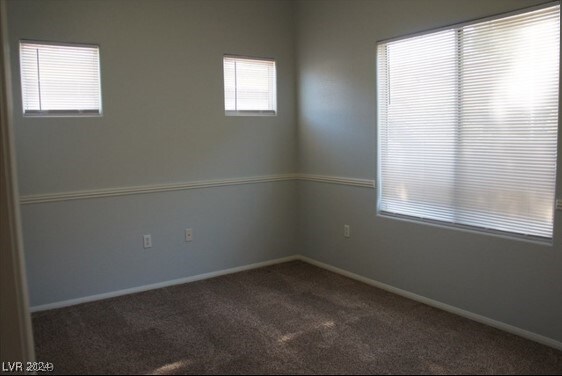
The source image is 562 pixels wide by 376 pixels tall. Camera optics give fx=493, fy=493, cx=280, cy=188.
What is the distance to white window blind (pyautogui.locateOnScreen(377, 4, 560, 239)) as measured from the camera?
3070mm

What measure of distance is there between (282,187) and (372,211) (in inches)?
43.7

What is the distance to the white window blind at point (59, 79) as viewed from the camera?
3697 mm

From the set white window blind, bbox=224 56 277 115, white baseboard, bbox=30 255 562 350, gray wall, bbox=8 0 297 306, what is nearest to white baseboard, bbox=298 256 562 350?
white baseboard, bbox=30 255 562 350

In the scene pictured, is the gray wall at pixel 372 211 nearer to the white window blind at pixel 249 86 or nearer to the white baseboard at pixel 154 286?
the white window blind at pixel 249 86

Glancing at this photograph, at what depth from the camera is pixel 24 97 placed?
3.68m

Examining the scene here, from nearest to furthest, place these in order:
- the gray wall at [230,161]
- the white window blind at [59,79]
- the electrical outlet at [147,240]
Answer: the gray wall at [230,161] < the white window blind at [59,79] < the electrical outlet at [147,240]

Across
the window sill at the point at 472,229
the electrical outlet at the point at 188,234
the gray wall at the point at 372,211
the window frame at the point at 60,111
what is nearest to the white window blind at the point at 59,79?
the window frame at the point at 60,111

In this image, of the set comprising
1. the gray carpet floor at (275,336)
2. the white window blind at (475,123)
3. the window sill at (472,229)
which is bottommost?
the gray carpet floor at (275,336)

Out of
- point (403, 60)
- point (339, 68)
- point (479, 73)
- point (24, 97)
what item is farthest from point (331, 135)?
point (24, 97)

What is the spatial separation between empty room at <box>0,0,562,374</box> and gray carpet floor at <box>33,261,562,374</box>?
Result: 2 centimetres

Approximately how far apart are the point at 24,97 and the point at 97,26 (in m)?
0.78

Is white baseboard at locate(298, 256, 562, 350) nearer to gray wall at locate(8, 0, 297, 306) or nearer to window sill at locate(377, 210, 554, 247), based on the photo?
window sill at locate(377, 210, 554, 247)

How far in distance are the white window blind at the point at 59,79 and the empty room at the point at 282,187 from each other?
16 millimetres

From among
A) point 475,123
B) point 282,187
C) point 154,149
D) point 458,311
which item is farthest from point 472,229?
point 154,149
